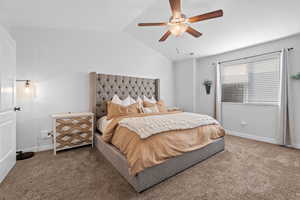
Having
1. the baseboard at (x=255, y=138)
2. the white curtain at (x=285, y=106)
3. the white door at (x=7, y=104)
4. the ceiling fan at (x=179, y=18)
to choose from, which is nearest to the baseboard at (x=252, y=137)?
the baseboard at (x=255, y=138)

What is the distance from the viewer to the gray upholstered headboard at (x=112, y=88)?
329 centimetres

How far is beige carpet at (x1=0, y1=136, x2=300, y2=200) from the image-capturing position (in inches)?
62.1

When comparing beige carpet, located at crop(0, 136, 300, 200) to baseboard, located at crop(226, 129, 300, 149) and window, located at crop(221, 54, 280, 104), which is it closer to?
baseboard, located at crop(226, 129, 300, 149)

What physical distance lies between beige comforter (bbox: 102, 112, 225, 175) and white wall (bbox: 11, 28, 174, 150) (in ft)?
5.33

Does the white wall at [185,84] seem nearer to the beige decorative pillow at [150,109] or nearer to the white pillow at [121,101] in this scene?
the beige decorative pillow at [150,109]

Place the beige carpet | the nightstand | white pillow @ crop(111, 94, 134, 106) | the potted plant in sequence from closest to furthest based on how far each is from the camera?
the beige carpet, the nightstand, white pillow @ crop(111, 94, 134, 106), the potted plant

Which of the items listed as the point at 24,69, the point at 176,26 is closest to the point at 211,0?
the point at 176,26

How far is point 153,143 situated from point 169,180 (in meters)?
0.59

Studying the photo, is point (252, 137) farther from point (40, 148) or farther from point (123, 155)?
point (40, 148)

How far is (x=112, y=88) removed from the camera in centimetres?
359

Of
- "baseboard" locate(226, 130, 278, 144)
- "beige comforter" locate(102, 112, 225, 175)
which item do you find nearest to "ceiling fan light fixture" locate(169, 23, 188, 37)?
"beige comforter" locate(102, 112, 225, 175)

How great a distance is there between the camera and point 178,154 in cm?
192

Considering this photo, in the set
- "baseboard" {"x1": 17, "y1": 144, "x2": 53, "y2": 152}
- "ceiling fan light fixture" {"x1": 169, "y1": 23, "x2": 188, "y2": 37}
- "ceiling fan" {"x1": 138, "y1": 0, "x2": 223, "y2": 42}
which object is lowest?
"baseboard" {"x1": 17, "y1": 144, "x2": 53, "y2": 152}

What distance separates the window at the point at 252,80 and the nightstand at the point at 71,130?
153 inches
